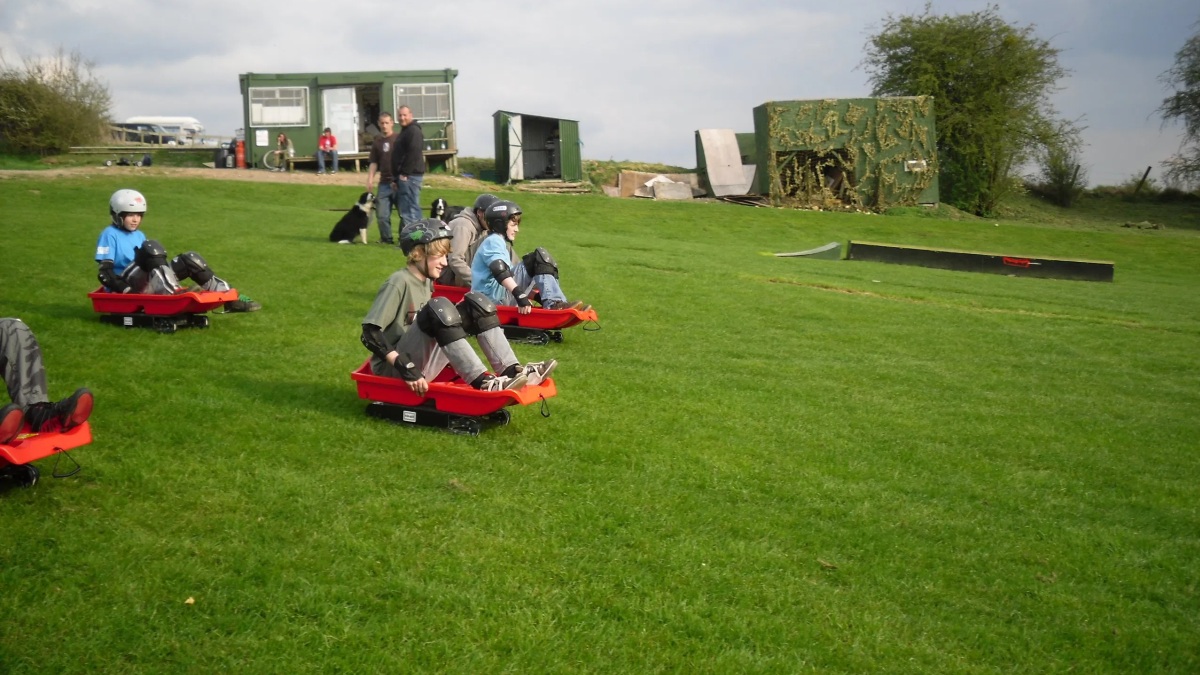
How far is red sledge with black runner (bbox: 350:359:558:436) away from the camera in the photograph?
669 centimetres

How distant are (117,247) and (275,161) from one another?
90.6 ft

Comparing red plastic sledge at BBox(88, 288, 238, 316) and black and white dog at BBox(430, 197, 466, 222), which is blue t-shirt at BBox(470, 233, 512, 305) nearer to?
black and white dog at BBox(430, 197, 466, 222)

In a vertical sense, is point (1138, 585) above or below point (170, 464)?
below

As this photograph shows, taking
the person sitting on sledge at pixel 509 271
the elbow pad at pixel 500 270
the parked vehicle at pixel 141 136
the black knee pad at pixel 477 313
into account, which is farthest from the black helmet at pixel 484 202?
the parked vehicle at pixel 141 136

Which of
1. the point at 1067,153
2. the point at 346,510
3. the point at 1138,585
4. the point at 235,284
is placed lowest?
the point at 1138,585

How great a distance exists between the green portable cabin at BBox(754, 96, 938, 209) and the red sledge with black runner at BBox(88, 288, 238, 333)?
99.3 feet

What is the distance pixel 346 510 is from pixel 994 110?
137 ft

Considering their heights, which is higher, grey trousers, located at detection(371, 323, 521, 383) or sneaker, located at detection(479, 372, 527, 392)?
grey trousers, located at detection(371, 323, 521, 383)

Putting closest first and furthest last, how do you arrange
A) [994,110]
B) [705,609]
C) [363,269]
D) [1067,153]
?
[705,609] → [363,269] → [994,110] → [1067,153]

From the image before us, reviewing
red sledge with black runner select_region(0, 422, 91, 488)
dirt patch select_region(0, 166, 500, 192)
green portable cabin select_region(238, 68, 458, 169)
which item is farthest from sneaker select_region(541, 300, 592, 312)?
green portable cabin select_region(238, 68, 458, 169)

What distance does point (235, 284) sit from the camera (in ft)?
41.9

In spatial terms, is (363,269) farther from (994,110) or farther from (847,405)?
(994,110)

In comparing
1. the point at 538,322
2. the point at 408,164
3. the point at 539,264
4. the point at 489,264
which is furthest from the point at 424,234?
the point at 408,164

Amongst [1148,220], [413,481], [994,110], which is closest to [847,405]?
[413,481]
